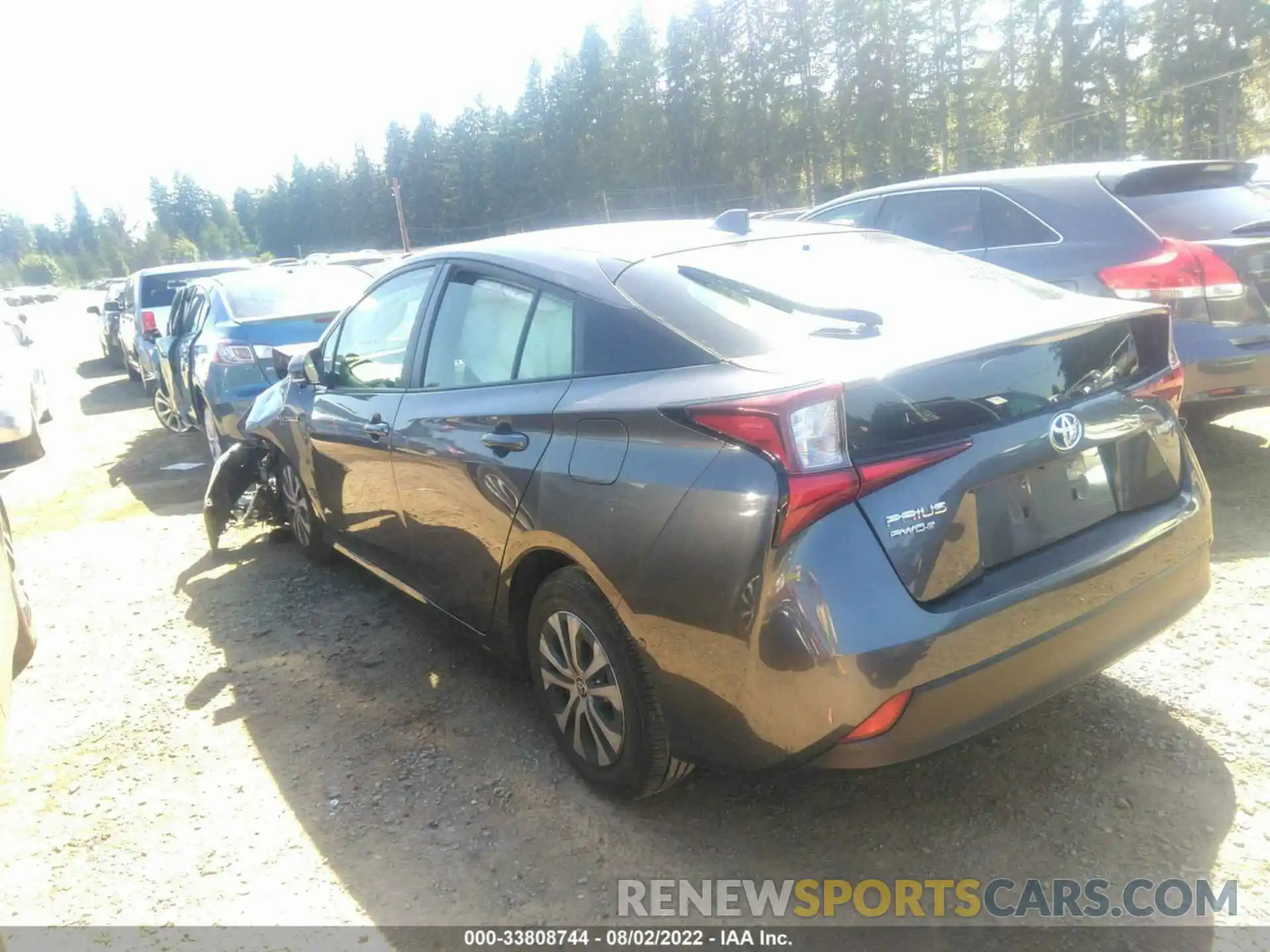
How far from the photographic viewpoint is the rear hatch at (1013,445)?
7.61ft

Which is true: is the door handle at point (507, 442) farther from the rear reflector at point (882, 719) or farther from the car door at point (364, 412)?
the rear reflector at point (882, 719)

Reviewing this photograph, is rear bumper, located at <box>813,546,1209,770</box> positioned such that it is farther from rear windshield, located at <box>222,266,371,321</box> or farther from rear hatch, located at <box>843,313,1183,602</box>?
rear windshield, located at <box>222,266,371,321</box>

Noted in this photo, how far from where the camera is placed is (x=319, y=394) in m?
4.78

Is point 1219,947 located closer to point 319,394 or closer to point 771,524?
point 771,524

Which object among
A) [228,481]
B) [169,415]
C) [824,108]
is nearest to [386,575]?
[228,481]

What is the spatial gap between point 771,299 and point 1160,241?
126 inches

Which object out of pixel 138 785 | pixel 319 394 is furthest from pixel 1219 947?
pixel 319 394

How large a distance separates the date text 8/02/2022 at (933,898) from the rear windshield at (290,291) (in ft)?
21.2

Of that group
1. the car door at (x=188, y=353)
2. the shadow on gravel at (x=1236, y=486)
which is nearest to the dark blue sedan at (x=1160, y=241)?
the shadow on gravel at (x=1236, y=486)

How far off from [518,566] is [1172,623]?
201 cm

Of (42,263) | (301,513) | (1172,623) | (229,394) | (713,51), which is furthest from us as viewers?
(42,263)

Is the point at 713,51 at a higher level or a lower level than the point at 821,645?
higher

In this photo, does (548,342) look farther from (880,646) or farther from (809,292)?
(880,646)

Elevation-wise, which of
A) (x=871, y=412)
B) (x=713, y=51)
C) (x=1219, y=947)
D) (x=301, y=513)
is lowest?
(x=1219, y=947)
